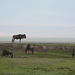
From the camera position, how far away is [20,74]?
Answer: 2077 centimetres

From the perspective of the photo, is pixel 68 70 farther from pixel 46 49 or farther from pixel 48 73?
pixel 46 49

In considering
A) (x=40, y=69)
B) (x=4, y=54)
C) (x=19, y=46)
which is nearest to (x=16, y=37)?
(x=19, y=46)

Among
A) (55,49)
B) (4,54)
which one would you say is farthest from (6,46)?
(4,54)

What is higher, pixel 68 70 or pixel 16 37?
pixel 16 37

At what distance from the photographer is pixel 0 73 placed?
20.9m

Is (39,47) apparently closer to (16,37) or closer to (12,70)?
(16,37)

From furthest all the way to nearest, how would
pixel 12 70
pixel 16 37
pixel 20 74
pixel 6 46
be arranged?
pixel 16 37 < pixel 6 46 < pixel 12 70 < pixel 20 74

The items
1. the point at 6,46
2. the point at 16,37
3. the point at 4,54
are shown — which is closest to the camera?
the point at 4,54

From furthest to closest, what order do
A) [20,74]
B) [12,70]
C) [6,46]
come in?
[6,46], [12,70], [20,74]

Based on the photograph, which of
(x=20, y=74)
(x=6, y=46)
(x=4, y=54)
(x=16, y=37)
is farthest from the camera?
(x=16, y=37)

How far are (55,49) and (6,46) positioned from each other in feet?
38.6

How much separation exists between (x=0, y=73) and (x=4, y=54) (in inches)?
637

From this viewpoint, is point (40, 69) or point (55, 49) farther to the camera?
point (55, 49)

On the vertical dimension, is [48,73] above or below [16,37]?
below
